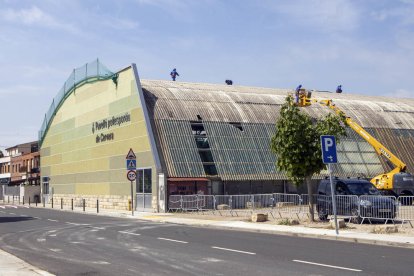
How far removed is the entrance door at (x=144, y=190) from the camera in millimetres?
40500

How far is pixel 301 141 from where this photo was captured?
83.5ft

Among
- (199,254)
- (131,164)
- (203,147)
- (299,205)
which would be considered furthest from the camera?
(203,147)

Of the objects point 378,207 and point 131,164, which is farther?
point 131,164

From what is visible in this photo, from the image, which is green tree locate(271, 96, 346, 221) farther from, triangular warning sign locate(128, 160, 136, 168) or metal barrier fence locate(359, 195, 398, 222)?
triangular warning sign locate(128, 160, 136, 168)

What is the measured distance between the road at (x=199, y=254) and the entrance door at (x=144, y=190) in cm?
1916

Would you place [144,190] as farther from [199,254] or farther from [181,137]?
[199,254]

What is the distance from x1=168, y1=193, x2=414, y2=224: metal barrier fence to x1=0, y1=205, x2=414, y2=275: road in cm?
570

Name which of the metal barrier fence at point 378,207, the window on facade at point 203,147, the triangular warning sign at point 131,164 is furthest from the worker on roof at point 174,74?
the metal barrier fence at point 378,207

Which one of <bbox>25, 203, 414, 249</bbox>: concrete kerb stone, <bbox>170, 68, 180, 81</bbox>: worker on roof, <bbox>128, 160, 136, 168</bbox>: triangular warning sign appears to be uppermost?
<bbox>170, 68, 180, 81</bbox>: worker on roof

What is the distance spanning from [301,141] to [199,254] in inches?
472

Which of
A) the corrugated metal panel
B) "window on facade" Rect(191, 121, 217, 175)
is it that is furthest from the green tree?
"window on facade" Rect(191, 121, 217, 175)

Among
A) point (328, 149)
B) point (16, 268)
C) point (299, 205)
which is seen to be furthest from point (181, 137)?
point (16, 268)

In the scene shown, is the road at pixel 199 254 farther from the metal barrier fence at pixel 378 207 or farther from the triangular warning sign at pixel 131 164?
the triangular warning sign at pixel 131 164

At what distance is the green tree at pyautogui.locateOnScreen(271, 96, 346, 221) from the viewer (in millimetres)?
25328
